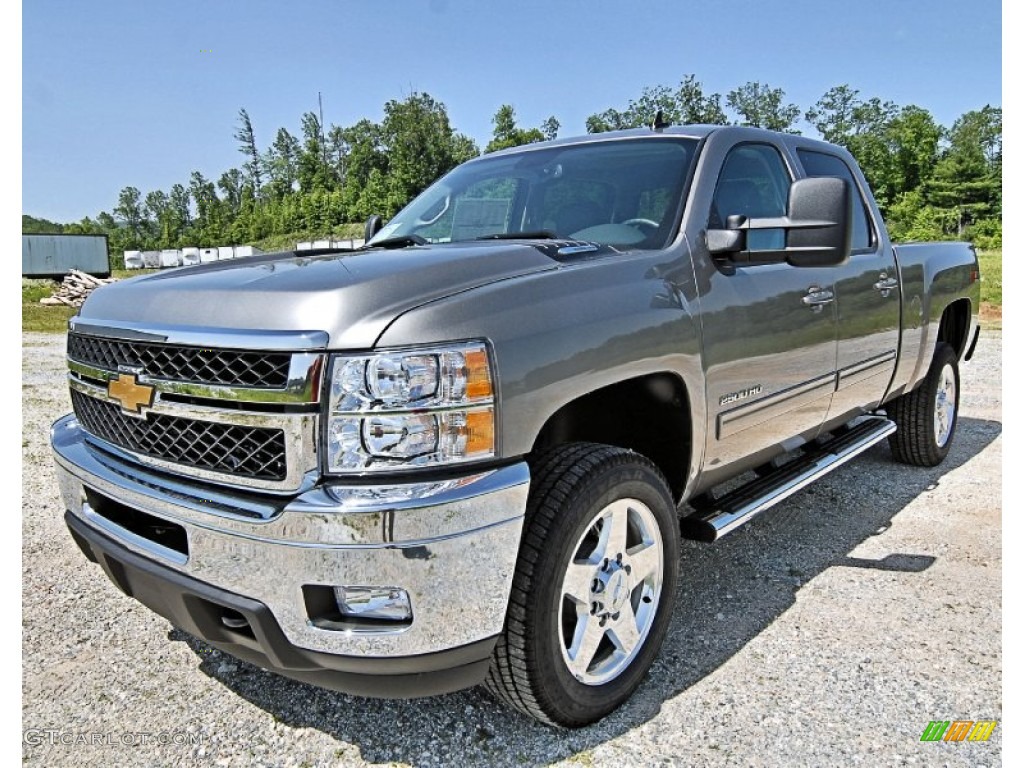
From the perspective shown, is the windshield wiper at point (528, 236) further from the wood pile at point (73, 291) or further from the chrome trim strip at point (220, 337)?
the wood pile at point (73, 291)

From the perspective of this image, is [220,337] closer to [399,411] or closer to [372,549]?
[399,411]

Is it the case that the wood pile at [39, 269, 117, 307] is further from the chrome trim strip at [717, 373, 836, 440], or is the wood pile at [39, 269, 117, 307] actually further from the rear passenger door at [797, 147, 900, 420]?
the chrome trim strip at [717, 373, 836, 440]

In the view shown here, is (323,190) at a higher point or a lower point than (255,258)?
higher

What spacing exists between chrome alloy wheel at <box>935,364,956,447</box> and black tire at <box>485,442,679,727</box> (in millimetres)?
3577

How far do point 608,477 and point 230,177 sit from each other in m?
129

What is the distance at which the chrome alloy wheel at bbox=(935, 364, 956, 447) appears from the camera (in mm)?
5156

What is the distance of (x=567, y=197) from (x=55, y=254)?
46.3 meters

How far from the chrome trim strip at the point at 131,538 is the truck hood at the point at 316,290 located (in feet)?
2.05

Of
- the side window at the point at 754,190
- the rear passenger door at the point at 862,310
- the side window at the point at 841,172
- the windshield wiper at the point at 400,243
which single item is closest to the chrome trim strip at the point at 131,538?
the windshield wiper at the point at 400,243

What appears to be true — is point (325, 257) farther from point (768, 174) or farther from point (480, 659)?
point (768, 174)

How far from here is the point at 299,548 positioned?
1.78m

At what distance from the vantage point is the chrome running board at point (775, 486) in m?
2.82

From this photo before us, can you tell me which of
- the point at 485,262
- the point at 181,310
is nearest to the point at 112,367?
the point at 181,310

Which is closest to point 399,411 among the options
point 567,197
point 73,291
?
point 567,197
